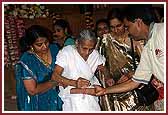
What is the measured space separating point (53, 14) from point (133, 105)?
1.00m

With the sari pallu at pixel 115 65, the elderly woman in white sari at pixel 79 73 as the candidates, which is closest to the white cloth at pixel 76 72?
the elderly woman in white sari at pixel 79 73

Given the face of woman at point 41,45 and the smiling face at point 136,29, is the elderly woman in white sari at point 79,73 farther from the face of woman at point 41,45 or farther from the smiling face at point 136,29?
the smiling face at point 136,29

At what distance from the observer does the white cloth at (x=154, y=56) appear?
3.98 m

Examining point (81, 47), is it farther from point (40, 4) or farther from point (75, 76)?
point (40, 4)

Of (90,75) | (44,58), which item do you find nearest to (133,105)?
(90,75)

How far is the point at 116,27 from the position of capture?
4375 millimetres

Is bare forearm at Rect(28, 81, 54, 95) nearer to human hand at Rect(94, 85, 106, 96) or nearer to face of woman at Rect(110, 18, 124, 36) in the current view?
human hand at Rect(94, 85, 106, 96)

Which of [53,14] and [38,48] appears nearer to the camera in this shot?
[38,48]

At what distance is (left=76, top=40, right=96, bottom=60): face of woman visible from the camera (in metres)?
4.13

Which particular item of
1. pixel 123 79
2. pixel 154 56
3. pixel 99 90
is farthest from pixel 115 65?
pixel 154 56

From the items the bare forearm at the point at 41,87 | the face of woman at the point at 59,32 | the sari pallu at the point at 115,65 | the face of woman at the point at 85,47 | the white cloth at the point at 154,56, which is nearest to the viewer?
the white cloth at the point at 154,56

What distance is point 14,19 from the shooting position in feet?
14.6

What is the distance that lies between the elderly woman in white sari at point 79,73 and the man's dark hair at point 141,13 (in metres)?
0.33

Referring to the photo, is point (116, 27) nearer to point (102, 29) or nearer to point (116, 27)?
point (116, 27)
